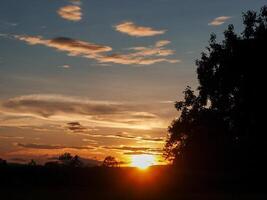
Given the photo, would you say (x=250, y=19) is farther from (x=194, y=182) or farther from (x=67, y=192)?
(x=67, y=192)

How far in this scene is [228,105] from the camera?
50.6 m

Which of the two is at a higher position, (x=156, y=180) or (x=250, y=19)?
(x=250, y=19)

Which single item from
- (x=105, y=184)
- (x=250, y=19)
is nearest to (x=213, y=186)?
(x=105, y=184)

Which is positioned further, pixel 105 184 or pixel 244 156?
pixel 244 156

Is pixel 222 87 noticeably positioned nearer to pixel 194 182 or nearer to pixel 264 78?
pixel 264 78

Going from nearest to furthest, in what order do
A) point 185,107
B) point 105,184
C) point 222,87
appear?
point 105,184 → point 222,87 → point 185,107

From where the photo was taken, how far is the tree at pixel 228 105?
47250mm

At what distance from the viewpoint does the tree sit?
47250 millimetres

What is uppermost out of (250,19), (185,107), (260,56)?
(250,19)

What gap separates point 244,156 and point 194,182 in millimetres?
17814

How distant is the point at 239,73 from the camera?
4853 centimetres

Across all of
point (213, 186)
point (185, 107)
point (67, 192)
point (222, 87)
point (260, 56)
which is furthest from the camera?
point (185, 107)

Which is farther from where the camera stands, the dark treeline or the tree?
the tree

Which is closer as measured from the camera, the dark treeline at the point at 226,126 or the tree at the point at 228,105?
the dark treeline at the point at 226,126
